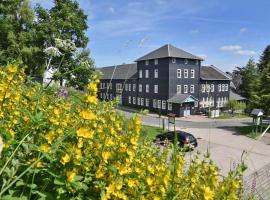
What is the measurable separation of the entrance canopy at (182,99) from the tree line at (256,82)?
26.8ft

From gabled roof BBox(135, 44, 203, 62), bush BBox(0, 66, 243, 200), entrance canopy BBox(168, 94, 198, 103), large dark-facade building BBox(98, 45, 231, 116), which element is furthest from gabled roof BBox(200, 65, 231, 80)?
bush BBox(0, 66, 243, 200)

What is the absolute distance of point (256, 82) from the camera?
40.0 m

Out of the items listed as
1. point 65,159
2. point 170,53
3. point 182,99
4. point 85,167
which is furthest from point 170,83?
point 65,159

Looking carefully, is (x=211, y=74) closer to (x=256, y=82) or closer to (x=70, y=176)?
(x=256, y=82)

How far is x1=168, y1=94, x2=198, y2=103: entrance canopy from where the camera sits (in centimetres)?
4503

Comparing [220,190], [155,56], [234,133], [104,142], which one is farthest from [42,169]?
[155,56]

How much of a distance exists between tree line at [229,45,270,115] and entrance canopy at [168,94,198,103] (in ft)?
26.8

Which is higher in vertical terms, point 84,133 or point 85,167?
point 84,133

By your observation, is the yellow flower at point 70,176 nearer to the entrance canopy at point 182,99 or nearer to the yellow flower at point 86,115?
the yellow flower at point 86,115

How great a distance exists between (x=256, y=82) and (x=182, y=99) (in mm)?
10526

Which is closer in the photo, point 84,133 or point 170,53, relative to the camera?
point 84,133

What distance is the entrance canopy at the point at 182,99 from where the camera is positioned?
45.0 meters

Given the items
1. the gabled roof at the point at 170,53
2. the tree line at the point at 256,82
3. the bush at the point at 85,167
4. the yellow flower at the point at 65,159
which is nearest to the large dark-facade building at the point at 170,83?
the gabled roof at the point at 170,53

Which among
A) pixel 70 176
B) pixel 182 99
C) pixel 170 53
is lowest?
pixel 182 99
